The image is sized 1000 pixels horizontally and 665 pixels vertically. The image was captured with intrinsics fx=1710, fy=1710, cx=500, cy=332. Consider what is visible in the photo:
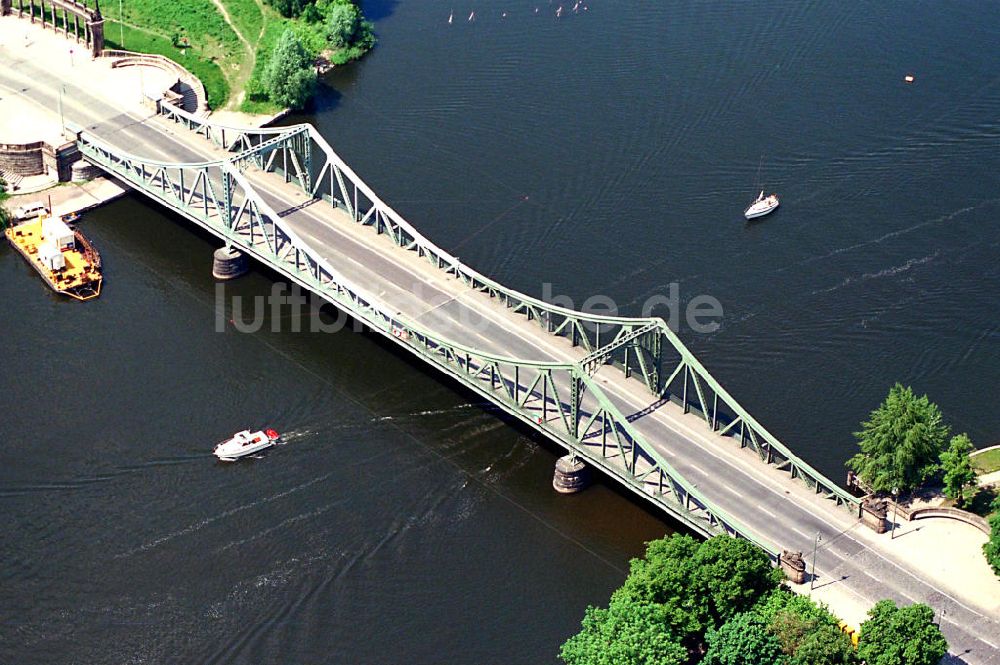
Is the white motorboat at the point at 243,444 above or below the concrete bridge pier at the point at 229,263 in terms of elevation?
below

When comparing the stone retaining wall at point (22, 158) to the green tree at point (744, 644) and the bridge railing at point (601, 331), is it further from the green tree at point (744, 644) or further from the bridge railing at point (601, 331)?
the green tree at point (744, 644)

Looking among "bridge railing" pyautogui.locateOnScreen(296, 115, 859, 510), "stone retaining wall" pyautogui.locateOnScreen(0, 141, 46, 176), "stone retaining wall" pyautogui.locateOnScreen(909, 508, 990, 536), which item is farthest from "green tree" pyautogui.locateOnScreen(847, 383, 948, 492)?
"stone retaining wall" pyautogui.locateOnScreen(0, 141, 46, 176)

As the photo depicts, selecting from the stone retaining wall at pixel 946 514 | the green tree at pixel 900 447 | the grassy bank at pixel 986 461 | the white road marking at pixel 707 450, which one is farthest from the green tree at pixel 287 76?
the stone retaining wall at pixel 946 514

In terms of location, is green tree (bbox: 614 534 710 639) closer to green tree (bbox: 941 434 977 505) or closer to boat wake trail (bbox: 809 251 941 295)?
green tree (bbox: 941 434 977 505)

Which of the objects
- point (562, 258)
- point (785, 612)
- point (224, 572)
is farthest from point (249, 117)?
point (785, 612)

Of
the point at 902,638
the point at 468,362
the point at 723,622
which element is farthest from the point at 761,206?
the point at 902,638
